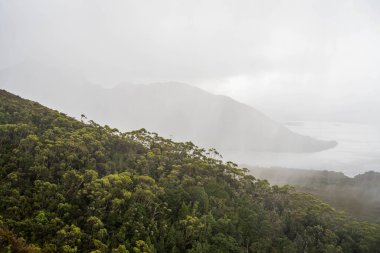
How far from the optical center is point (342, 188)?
138 m

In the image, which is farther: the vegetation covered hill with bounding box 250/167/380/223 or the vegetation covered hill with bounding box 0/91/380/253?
the vegetation covered hill with bounding box 250/167/380/223

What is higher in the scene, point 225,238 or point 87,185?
point 87,185

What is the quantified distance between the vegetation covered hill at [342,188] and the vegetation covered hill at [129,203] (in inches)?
1844

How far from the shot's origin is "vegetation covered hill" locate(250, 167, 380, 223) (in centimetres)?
10518

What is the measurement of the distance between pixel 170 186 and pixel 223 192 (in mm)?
9847

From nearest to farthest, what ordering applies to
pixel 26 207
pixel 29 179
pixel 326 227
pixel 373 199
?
pixel 26 207 → pixel 29 179 → pixel 326 227 → pixel 373 199

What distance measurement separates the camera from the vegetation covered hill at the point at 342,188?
10518cm

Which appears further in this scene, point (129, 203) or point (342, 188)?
point (342, 188)

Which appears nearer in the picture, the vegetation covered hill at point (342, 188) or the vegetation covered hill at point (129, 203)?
the vegetation covered hill at point (129, 203)

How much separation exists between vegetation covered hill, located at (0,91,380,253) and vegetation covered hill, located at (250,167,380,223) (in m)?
46.8

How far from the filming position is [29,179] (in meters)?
38.2

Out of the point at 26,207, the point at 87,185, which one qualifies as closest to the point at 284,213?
the point at 87,185

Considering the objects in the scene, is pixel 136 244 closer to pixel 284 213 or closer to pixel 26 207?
pixel 26 207

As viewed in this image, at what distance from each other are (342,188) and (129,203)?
126 m
